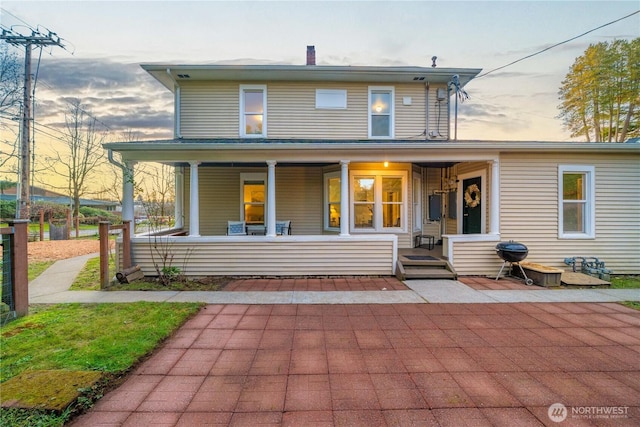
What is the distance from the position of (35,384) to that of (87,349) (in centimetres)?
70

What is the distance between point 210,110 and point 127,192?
379 cm

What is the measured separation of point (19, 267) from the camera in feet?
14.6

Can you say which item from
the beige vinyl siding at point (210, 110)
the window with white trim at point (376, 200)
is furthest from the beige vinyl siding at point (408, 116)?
the beige vinyl siding at point (210, 110)

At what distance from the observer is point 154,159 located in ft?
23.2

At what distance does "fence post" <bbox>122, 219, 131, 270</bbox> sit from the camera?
6754mm

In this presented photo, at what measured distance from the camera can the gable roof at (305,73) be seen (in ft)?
27.9

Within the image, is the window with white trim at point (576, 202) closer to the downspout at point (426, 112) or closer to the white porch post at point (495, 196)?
the white porch post at point (495, 196)

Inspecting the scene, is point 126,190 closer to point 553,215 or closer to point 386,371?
point 386,371

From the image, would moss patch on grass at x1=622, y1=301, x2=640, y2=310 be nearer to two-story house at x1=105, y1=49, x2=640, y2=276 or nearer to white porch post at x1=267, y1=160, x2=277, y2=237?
two-story house at x1=105, y1=49, x2=640, y2=276

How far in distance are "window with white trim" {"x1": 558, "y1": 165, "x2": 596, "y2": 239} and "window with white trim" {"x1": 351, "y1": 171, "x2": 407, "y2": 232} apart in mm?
3872

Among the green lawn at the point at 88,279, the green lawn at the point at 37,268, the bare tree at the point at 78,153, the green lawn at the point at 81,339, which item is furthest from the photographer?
the bare tree at the point at 78,153

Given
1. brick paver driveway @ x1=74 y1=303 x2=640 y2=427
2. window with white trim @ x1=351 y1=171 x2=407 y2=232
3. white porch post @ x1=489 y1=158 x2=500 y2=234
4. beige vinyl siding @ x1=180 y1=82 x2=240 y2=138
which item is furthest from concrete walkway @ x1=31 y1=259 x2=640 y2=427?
beige vinyl siding @ x1=180 y1=82 x2=240 y2=138

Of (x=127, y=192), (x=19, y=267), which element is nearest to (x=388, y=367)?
(x=19, y=267)

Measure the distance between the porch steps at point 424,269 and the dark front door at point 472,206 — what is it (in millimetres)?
1832
